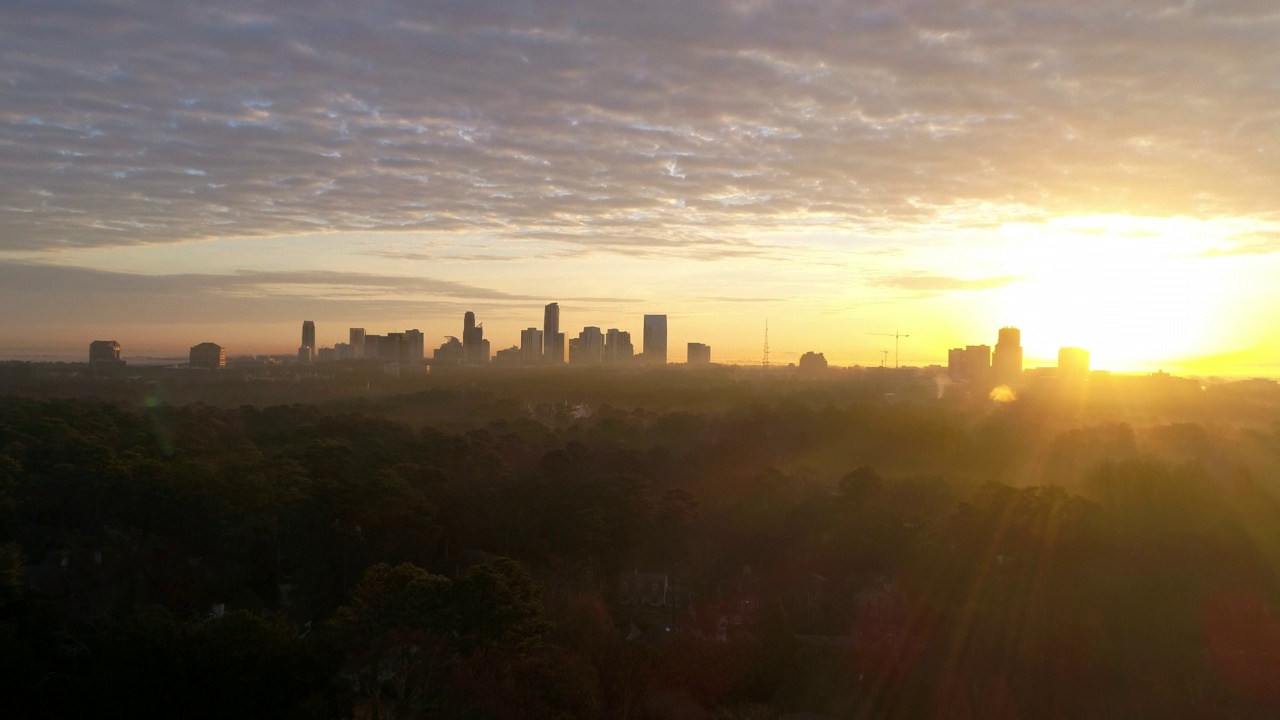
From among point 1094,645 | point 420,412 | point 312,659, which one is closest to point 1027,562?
point 1094,645

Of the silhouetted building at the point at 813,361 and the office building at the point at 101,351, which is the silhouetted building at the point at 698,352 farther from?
the office building at the point at 101,351

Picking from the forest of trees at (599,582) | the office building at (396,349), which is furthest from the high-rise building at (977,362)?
the office building at (396,349)

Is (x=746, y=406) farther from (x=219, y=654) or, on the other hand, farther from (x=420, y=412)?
(x=219, y=654)

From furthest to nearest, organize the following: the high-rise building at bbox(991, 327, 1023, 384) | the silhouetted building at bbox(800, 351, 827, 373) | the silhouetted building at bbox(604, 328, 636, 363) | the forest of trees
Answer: the silhouetted building at bbox(604, 328, 636, 363)
the silhouetted building at bbox(800, 351, 827, 373)
the high-rise building at bbox(991, 327, 1023, 384)
the forest of trees

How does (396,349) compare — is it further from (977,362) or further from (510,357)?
(977,362)

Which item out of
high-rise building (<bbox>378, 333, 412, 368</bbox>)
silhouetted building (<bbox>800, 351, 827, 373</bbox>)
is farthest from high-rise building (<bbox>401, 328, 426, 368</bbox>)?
silhouetted building (<bbox>800, 351, 827, 373</bbox>)

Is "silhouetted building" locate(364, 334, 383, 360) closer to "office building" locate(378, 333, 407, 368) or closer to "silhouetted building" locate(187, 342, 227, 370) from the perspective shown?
"office building" locate(378, 333, 407, 368)

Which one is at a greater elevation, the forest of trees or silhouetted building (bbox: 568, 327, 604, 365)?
silhouetted building (bbox: 568, 327, 604, 365)

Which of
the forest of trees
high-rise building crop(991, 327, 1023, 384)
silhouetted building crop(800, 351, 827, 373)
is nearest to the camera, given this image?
the forest of trees
